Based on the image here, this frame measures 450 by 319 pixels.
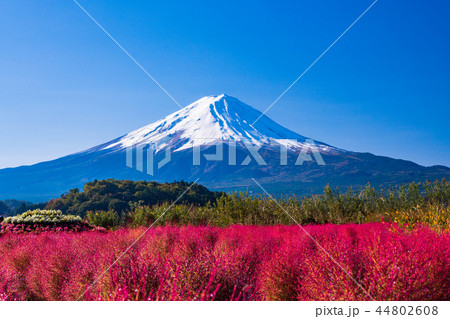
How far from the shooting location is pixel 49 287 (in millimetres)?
4859

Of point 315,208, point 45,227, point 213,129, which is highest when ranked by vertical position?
point 213,129

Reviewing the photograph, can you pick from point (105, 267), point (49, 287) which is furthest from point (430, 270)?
point (49, 287)

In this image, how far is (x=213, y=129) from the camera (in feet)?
536

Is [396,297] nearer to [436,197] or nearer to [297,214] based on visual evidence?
[297,214]

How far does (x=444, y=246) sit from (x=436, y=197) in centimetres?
971

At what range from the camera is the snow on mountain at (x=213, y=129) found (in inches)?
6019

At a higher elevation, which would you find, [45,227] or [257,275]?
[257,275]

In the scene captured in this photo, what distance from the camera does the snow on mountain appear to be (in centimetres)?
15288
